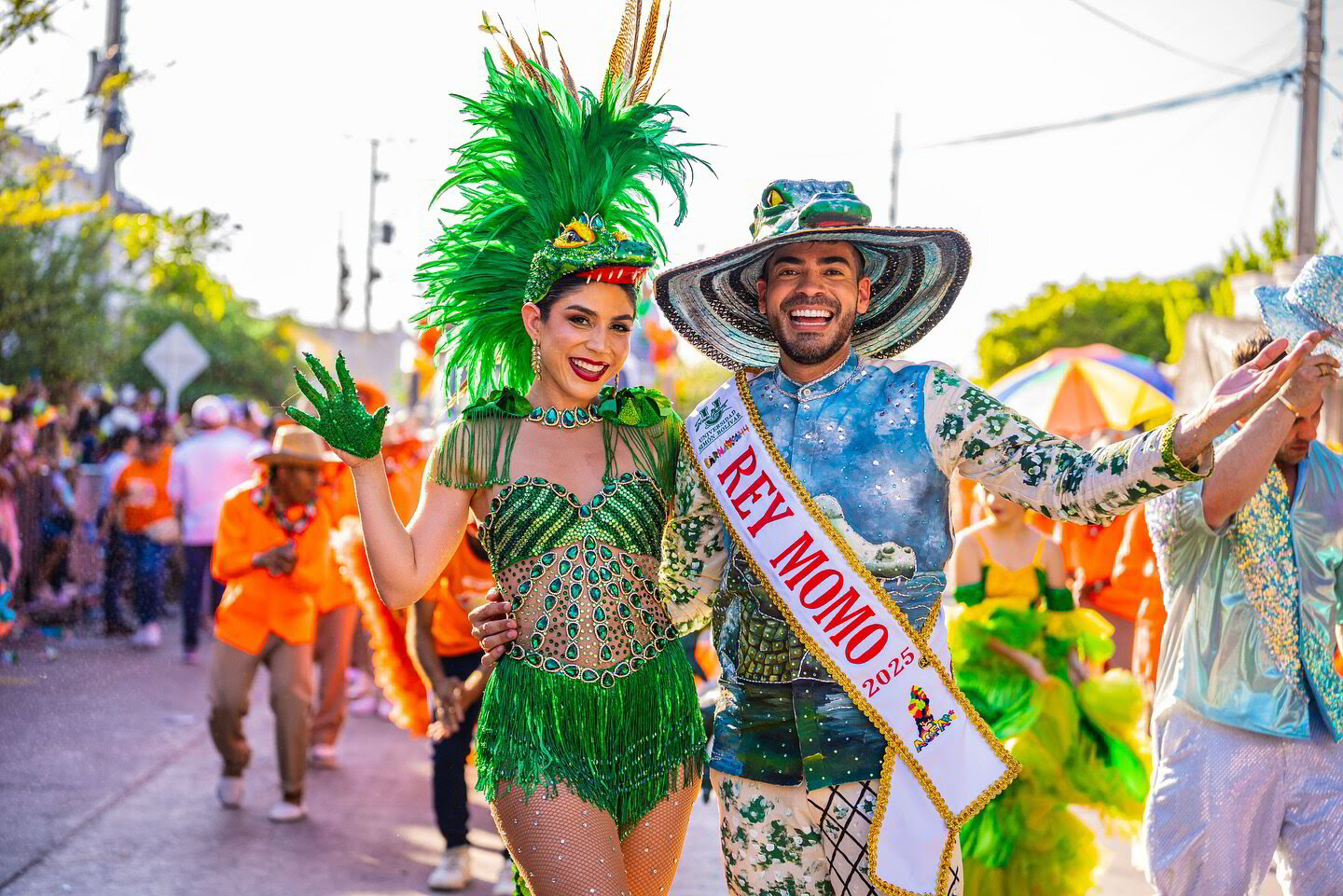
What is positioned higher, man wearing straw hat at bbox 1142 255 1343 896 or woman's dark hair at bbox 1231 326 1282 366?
woman's dark hair at bbox 1231 326 1282 366

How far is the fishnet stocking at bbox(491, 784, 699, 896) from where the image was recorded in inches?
119

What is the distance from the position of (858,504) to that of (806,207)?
69 centimetres

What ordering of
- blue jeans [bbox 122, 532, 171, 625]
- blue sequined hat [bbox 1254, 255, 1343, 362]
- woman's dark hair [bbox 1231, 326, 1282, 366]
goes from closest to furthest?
blue sequined hat [bbox 1254, 255, 1343, 362] < woman's dark hair [bbox 1231, 326, 1282, 366] < blue jeans [bbox 122, 532, 171, 625]

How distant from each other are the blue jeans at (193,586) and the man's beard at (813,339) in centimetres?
829

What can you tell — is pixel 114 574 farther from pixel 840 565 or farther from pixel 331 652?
pixel 840 565

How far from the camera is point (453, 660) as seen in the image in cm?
571

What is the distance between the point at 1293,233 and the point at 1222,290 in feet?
23.6

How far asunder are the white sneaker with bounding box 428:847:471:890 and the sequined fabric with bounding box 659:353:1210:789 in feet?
9.14

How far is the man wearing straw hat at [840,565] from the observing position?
2.88 metres

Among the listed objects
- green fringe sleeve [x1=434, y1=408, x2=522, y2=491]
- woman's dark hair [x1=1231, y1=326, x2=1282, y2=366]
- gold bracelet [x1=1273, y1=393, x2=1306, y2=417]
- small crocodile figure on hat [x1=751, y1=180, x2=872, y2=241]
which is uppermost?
small crocodile figure on hat [x1=751, y1=180, x2=872, y2=241]

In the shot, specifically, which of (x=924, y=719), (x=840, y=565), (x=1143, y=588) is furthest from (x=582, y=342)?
(x=1143, y=588)

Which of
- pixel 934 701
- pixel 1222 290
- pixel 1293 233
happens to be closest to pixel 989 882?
pixel 934 701

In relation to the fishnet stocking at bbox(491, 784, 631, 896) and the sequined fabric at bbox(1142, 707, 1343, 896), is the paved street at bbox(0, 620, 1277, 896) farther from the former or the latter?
the fishnet stocking at bbox(491, 784, 631, 896)

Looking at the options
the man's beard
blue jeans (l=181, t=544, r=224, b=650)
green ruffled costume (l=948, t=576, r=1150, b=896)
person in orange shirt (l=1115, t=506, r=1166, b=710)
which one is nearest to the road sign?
blue jeans (l=181, t=544, r=224, b=650)
